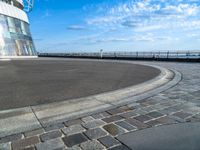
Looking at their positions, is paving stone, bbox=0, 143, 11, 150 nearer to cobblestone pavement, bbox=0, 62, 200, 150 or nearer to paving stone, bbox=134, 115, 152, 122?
cobblestone pavement, bbox=0, 62, 200, 150

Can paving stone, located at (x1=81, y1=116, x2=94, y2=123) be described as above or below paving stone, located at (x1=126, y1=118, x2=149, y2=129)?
above

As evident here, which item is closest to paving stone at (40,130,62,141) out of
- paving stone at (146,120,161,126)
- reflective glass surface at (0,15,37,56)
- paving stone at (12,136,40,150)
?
paving stone at (12,136,40,150)

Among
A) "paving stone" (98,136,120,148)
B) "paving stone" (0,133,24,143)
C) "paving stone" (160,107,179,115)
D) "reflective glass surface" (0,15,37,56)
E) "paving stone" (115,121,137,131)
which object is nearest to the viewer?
"paving stone" (98,136,120,148)

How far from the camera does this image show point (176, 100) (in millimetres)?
5617

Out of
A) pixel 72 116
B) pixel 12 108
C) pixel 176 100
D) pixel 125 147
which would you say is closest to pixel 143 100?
pixel 176 100

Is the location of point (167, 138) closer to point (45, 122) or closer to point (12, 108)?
point (45, 122)

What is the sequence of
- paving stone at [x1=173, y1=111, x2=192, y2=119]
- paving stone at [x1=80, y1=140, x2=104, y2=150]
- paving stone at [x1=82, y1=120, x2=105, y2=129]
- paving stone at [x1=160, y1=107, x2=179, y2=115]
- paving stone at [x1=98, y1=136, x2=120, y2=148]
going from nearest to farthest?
paving stone at [x1=80, y1=140, x2=104, y2=150] < paving stone at [x1=98, y1=136, x2=120, y2=148] < paving stone at [x1=82, y1=120, x2=105, y2=129] < paving stone at [x1=173, y1=111, x2=192, y2=119] < paving stone at [x1=160, y1=107, x2=179, y2=115]

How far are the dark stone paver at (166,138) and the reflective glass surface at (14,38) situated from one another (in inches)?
1177

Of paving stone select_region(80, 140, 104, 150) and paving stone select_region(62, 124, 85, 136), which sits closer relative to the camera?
paving stone select_region(80, 140, 104, 150)

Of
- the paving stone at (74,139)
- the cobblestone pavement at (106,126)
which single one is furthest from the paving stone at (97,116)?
the paving stone at (74,139)

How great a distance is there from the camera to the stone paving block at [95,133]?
3375mm

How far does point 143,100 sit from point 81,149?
323 centimetres

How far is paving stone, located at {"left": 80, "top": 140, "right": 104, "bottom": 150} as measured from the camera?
2977 mm

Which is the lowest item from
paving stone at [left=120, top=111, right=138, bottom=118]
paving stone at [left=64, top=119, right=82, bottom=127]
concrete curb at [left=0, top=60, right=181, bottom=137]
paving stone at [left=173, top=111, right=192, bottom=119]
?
paving stone at [left=173, top=111, right=192, bottom=119]
